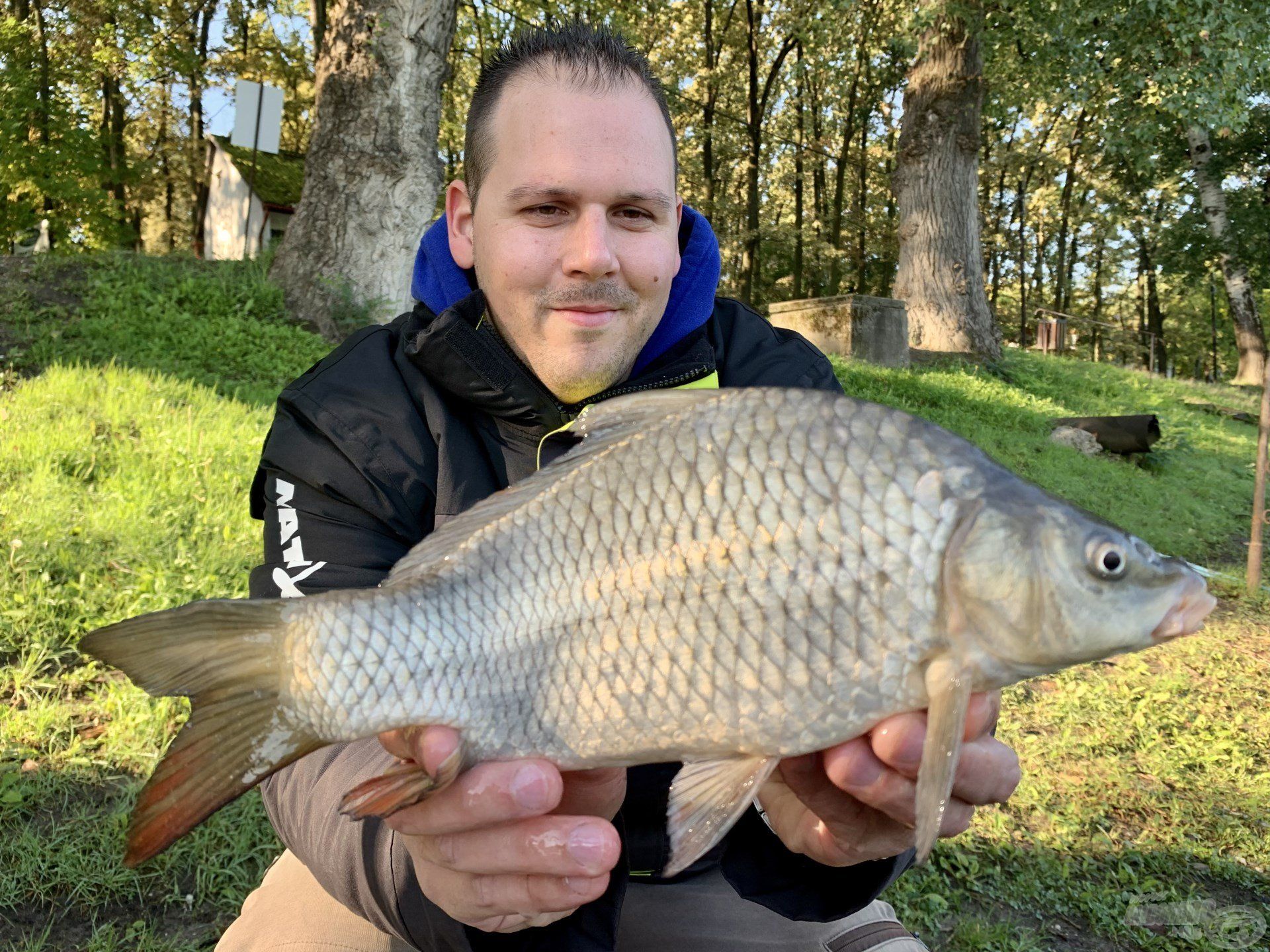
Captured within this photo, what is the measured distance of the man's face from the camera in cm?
179

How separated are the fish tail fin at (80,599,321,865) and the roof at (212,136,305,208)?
18515mm

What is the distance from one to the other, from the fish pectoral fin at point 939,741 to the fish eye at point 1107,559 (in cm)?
20

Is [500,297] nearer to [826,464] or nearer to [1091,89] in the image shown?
[826,464]

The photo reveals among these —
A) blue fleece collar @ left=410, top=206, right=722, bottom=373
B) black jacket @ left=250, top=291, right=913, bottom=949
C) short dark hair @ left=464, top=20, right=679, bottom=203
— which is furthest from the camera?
blue fleece collar @ left=410, top=206, right=722, bottom=373

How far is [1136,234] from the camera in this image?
28.5 meters

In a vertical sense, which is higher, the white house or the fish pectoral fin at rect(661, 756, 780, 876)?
the white house

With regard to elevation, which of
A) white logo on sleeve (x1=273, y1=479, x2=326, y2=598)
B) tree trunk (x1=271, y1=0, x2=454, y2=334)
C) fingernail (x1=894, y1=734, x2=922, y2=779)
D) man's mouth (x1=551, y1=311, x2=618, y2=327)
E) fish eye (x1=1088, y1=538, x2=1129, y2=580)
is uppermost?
tree trunk (x1=271, y1=0, x2=454, y2=334)

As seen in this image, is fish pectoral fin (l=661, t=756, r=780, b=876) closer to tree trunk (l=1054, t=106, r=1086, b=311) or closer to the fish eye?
the fish eye

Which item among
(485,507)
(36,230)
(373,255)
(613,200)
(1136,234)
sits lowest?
(485,507)

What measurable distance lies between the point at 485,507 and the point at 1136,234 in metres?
32.3

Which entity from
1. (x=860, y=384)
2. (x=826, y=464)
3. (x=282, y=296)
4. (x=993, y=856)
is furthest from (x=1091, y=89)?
(x=826, y=464)

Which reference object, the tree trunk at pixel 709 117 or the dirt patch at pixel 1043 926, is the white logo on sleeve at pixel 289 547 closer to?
the dirt patch at pixel 1043 926

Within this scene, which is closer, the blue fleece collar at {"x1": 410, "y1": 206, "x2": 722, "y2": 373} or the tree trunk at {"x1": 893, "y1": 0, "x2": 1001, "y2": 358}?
the blue fleece collar at {"x1": 410, "y1": 206, "x2": 722, "y2": 373}

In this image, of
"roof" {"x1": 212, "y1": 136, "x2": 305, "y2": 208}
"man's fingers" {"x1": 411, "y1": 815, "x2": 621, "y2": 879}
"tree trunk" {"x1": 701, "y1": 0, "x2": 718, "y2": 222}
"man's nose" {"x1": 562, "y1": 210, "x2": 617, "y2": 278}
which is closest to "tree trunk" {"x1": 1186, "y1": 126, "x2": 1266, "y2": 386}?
"tree trunk" {"x1": 701, "y1": 0, "x2": 718, "y2": 222}
